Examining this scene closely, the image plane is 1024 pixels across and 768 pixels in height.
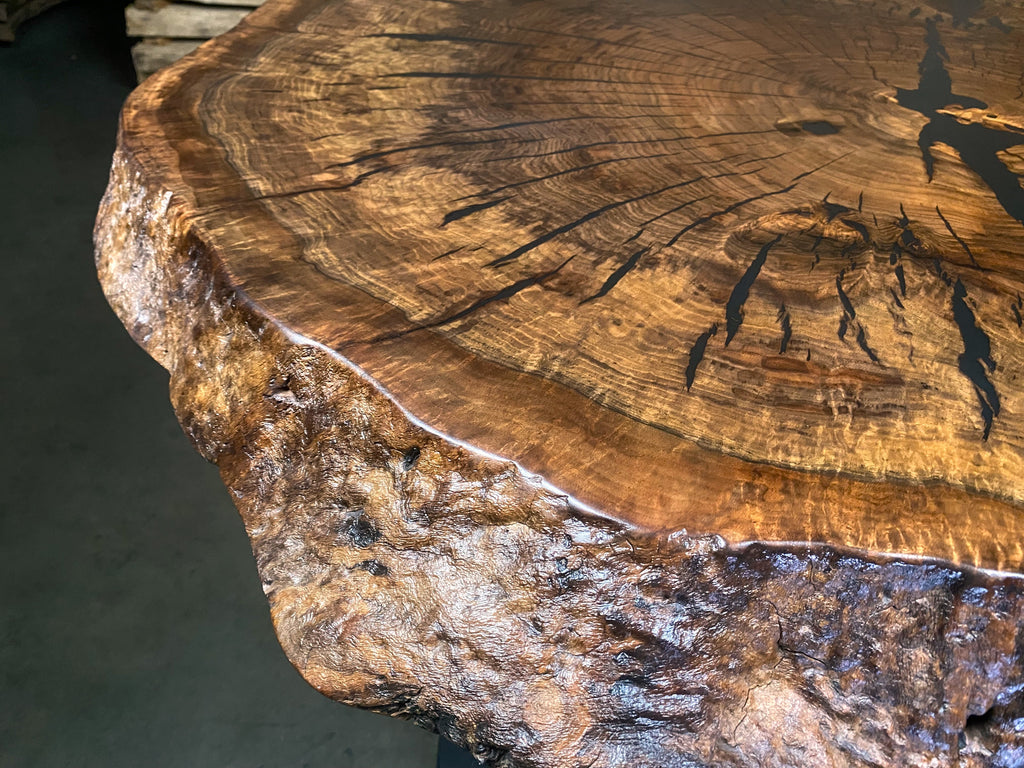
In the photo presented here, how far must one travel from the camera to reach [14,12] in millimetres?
3031

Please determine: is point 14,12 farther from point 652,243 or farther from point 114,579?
point 652,243

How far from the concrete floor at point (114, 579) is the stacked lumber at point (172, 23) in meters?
0.61

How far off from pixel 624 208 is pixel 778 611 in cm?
44

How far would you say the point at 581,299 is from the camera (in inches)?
29.9

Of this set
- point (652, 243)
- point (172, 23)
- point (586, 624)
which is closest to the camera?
point (586, 624)

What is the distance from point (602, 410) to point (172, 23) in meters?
2.39

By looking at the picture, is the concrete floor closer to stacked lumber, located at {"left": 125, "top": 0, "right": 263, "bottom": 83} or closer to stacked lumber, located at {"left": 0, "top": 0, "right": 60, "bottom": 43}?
stacked lumber, located at {"left": 125, "top": 0, "right": 263, "bottom": 83}

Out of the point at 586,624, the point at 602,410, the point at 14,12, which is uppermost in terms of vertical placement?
the point at 602,410

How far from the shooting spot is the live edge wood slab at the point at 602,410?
0.61 m

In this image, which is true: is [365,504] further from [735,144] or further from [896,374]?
[735,144]

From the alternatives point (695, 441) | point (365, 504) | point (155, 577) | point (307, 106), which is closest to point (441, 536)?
point (365, 504)

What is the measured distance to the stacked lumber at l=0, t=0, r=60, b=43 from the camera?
2.95 m

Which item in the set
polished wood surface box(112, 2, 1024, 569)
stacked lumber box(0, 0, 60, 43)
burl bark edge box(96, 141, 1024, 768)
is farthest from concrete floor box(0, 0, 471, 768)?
stacked lumber box(0, 0, 60, 43)

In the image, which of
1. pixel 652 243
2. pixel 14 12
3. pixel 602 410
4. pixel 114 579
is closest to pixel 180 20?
pixel 14 12
